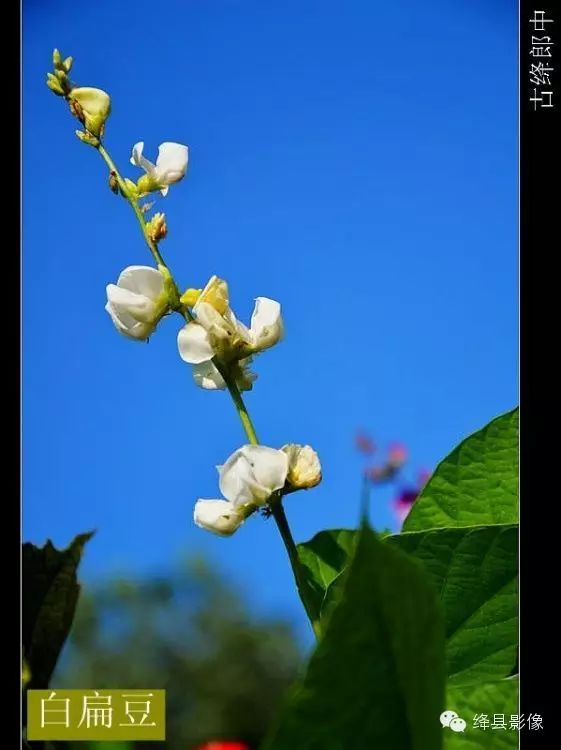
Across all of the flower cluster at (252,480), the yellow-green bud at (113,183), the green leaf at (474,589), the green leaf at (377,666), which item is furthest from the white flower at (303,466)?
the green leaf at (377,666)

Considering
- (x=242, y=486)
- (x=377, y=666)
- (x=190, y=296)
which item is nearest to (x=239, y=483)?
(x=242, y=486)

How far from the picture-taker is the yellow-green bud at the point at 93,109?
0.59 metres

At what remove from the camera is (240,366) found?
53 centimetres

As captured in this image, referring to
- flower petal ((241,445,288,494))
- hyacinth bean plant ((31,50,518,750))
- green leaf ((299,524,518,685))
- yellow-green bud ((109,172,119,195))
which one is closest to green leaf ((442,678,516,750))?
hyacinth bean plant ((31,50,518,750))

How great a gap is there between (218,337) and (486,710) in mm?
274

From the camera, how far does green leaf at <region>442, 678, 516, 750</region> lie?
24 cm

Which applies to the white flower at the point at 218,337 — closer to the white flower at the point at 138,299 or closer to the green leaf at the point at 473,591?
the white flower at the point at 138,299

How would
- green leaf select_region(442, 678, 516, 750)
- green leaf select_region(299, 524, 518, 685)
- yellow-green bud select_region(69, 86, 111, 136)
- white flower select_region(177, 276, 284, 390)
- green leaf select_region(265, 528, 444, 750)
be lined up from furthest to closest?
1. yellow-green bud select_region(69, 86, 111, 136)
2. white flower select_region(177, 276, 284, 390)
3. green leaf select_region(299, 524, 518, 685)
4. green leaf select_region(442, 678, 516, 750)
5. green leaf select_region(265, 528, 444, 750)

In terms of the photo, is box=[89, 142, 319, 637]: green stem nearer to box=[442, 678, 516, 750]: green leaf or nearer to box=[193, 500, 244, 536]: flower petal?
box=[193, 500, 244, 536]: flower petal

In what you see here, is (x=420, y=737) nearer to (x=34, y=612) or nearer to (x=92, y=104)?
(x=34, y=612)

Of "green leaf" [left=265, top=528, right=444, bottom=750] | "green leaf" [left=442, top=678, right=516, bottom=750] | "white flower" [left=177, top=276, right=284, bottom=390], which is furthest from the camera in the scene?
"white flower" [left=177, top=276, right=284, bottom=390]

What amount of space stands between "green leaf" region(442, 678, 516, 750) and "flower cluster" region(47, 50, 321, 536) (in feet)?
0.72
